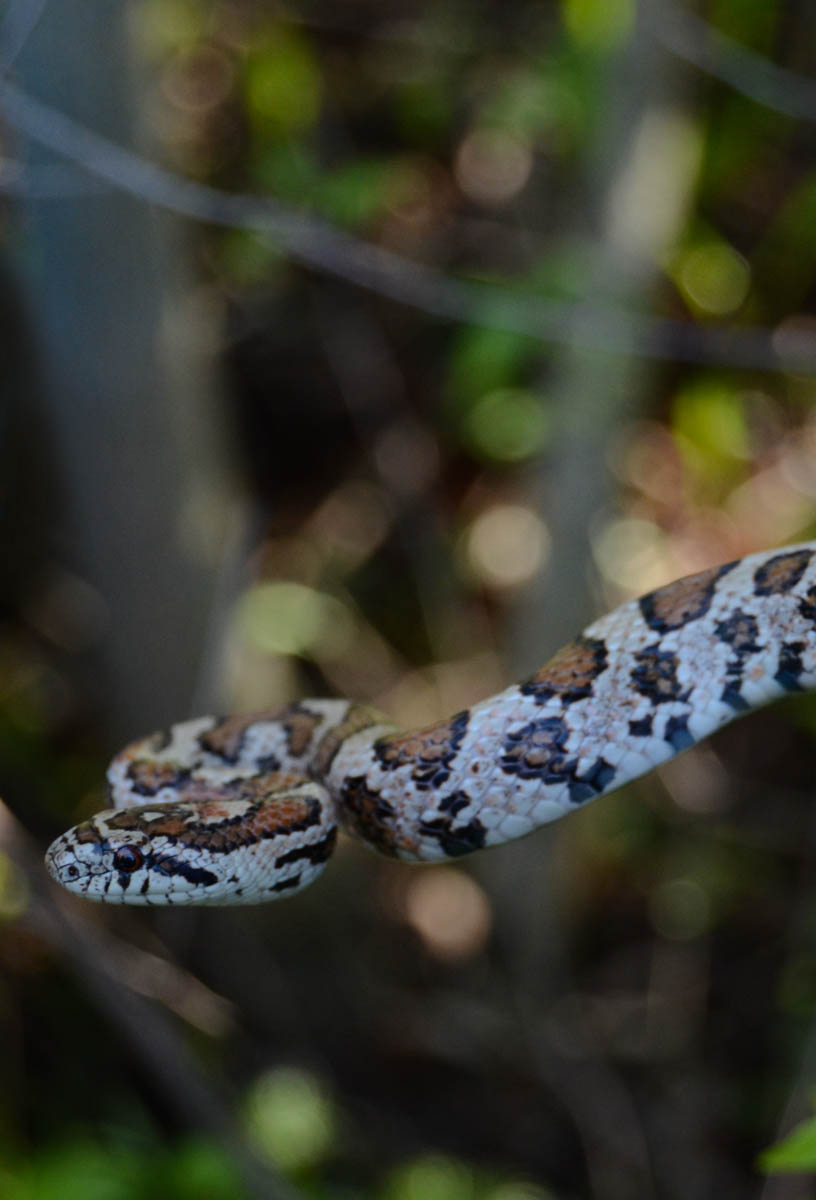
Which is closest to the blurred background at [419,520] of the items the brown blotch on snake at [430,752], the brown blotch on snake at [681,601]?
the brown blotch on snake at [430,752]

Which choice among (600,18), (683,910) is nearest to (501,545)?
(683,910)

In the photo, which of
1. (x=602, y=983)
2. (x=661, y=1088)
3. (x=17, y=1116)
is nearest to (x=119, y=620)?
(x=17, y=1116)

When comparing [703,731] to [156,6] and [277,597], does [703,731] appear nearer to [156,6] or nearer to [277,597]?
[277,597]

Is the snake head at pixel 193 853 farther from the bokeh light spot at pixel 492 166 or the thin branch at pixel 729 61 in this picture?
the bokeh light spot at pixel 492 166

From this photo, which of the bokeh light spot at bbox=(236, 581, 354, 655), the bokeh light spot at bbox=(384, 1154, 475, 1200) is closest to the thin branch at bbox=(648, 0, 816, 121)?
the bokeh light spot at bbox=(236, 581, 354, 655)

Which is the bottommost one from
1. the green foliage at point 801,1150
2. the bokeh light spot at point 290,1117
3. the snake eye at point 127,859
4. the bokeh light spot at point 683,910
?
the bokeh light spot at point 290,1117

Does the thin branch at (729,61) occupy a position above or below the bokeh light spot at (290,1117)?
above
